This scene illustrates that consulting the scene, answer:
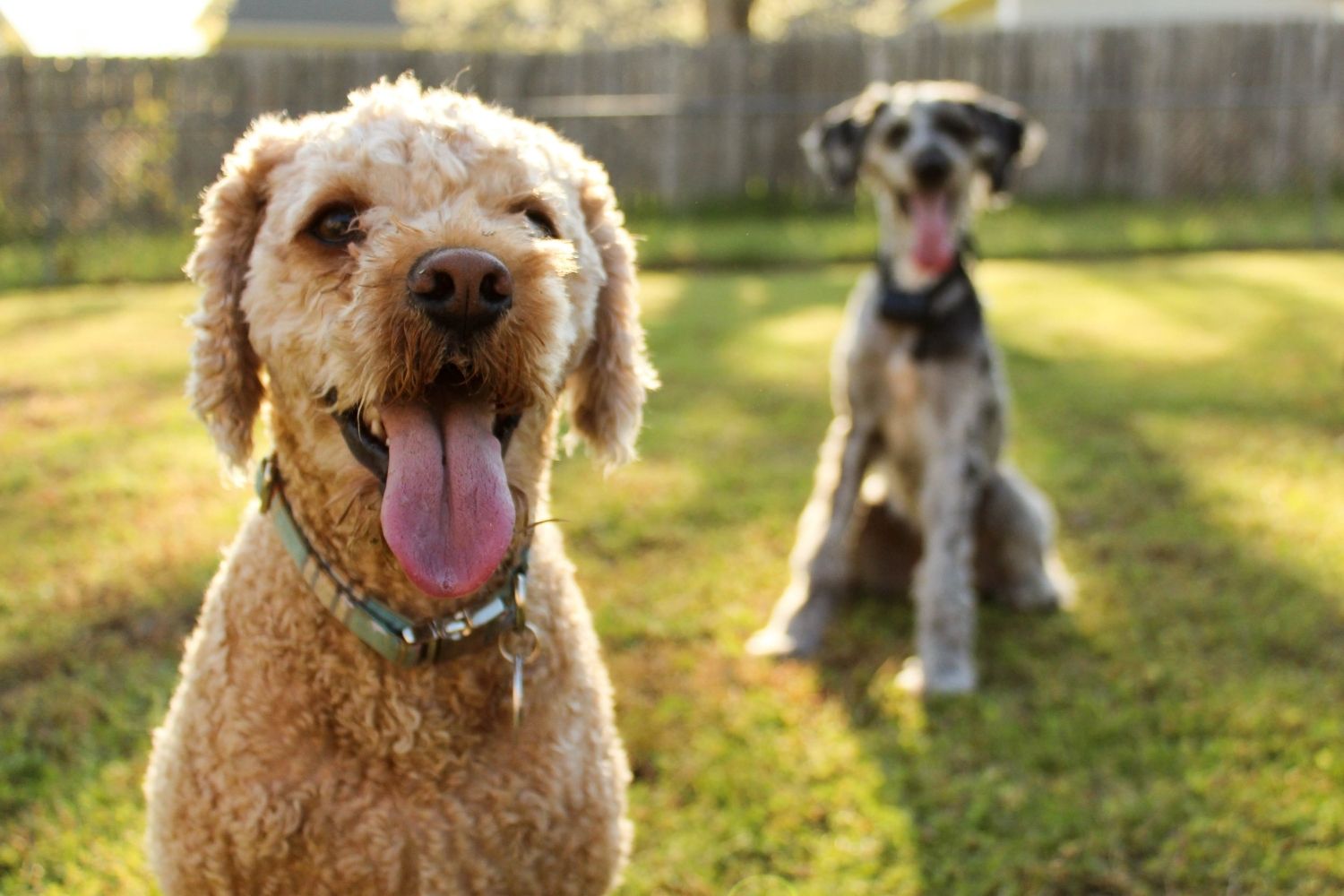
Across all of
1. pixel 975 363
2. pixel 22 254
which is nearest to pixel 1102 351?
pixel 975 363

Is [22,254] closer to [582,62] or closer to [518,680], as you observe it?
[582,62]

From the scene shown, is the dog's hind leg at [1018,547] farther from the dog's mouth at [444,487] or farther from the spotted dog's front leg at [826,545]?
the dog's mouth at [444,487]

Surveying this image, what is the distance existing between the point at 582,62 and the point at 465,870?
13148 mm

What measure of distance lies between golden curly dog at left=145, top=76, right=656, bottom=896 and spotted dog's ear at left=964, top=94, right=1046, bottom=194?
8.06ft

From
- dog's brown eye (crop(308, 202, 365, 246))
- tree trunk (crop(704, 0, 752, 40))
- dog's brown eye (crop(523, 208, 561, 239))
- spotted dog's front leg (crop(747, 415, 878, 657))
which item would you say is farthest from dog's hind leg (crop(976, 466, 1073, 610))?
tree trunk (crop(704, 0, 752, 40))

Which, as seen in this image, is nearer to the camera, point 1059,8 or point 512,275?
point 512,275

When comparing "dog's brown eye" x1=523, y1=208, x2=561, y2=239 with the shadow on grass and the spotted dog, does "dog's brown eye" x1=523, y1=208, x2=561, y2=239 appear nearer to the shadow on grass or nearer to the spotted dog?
the shadow on grass

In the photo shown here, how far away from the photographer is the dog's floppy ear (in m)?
2.28

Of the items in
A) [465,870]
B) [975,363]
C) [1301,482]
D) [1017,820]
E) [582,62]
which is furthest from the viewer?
[582,62]

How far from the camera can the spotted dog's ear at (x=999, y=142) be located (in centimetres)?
412

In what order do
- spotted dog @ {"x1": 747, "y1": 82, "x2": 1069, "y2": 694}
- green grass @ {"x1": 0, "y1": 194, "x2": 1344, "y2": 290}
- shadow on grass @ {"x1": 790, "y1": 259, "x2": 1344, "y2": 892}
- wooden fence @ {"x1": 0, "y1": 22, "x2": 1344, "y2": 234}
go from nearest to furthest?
shadow on grass @ {"x1": 790, "y1": 259, "x2": 1344, "y2": 892} → spotted dog @ {"x1": 747, "y1": 82, "x2": 1069, "y2": 694} → green grass @ {"x1": 0, "y1": 194, "x2": 1344, "y2": 290} → wooden fence @ {"x1": 0, "y1": 22, "x2": 1344, "y2": 234}

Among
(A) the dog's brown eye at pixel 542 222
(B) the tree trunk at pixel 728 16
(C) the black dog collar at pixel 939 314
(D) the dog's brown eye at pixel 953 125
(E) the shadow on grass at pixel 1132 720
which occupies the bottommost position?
(E) the shadow on grass at pixel 1132 720

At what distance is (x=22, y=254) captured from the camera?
38.3 ft

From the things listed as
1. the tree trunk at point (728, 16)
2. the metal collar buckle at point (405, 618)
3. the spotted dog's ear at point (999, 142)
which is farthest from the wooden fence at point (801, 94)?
the metal collar buckle at point (405, 618)
